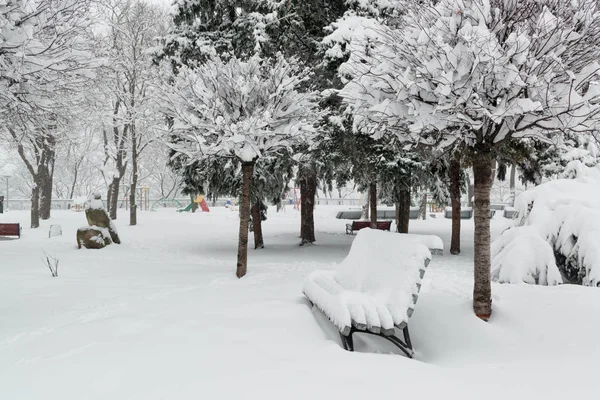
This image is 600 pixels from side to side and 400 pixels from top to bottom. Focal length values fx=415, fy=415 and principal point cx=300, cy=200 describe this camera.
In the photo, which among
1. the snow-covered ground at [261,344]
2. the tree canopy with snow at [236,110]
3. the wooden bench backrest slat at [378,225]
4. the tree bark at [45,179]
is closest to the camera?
the snow-covered ground at [261,344]

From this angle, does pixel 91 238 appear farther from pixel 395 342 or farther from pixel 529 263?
pixel 529 263

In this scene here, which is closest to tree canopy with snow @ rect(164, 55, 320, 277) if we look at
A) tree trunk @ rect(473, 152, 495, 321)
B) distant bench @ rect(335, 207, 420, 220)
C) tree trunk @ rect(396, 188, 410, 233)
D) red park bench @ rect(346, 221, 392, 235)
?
tree trunk @ rect(473, 152, 495, 321)

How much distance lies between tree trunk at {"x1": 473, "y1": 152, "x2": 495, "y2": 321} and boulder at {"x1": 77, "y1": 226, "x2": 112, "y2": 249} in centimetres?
1179

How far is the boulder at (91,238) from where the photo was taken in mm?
13172

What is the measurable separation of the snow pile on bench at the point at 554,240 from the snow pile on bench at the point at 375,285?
2.65m

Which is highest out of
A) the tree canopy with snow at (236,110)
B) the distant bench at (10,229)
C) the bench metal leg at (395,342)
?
the tree canopy with snow at (236,110)

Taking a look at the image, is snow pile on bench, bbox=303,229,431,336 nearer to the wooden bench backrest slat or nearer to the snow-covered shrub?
the snow-covered shrub

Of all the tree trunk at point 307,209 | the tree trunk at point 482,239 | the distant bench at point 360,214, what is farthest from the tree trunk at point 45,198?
the tree trunk at point 482,239

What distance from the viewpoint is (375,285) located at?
15.8 feet

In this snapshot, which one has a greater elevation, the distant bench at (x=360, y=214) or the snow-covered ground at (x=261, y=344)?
the distant bench at (x=360, y=214)

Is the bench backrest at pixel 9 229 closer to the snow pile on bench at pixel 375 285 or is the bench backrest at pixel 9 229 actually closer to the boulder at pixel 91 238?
the boulder at pixel 91 238

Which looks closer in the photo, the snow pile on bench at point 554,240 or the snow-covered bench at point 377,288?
the snow-covered bench at point 377,288

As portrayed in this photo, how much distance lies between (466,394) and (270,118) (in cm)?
599

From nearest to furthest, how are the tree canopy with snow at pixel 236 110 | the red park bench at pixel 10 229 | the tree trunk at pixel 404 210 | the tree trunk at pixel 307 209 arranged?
the tree canopy with snow at pixel 236 110 → the tree trunk at pixel 404 210 → the tree trunk at pixel 307 209 → the red park bench at pixel 10 229
